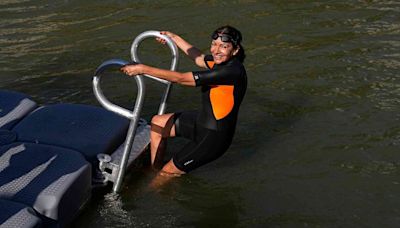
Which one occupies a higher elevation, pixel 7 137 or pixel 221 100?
pixel 221 100

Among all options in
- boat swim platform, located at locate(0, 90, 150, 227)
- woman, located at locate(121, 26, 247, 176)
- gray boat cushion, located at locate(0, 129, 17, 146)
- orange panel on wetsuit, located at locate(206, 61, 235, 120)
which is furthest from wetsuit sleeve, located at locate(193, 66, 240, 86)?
gray boat cushion, located at locate(0, 129, 17, 146)

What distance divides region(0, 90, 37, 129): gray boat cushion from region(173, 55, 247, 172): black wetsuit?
1696 mm

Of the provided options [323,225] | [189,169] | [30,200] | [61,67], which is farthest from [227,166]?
[61,67]

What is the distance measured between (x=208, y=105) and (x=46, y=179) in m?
1.68

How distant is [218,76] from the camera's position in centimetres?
518

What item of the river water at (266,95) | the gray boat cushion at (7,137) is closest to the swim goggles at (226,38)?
the river water at (266,95)

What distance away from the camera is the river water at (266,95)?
563 centimetres

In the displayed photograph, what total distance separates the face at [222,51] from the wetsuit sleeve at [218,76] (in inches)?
5.1

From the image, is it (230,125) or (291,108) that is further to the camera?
(291,108)

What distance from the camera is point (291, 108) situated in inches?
304

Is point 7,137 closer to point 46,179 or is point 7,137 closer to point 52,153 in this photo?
point 52,153

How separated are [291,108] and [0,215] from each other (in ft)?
14.7

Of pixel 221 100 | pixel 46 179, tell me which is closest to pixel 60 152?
pixel 46 179

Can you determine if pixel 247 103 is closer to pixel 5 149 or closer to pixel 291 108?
pixel 291 108
